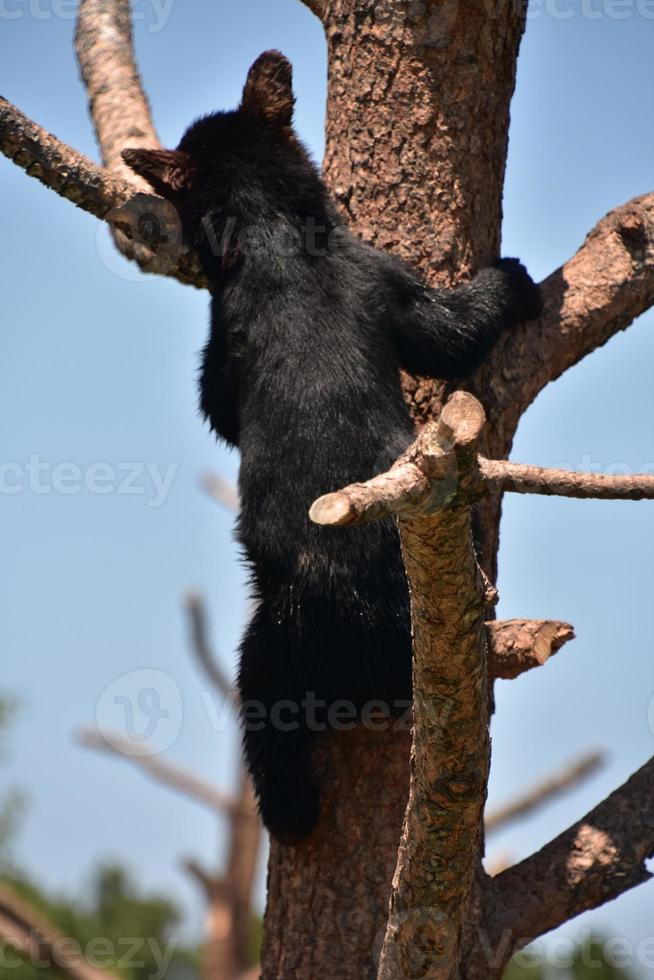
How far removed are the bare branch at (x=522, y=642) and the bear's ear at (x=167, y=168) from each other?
205 cm

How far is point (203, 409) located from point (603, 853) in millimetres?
2104

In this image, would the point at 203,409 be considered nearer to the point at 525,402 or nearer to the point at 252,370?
the point at 252,370

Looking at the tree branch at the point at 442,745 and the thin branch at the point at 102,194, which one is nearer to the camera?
the tree branch at the point at 442,745

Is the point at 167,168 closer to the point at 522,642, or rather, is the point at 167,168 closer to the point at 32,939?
the point at 522,642

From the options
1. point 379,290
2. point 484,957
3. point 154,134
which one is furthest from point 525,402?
point 154,134

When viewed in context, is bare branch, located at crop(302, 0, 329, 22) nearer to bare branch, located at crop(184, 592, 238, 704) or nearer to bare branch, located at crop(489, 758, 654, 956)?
bare branch, located at crop(489, 758, 654, 956)

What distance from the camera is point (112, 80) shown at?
18.9 ft

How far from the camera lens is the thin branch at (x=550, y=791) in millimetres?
9273

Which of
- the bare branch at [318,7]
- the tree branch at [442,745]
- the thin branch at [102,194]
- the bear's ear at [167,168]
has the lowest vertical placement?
the tree branch at [442,745]

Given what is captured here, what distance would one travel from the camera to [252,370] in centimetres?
401

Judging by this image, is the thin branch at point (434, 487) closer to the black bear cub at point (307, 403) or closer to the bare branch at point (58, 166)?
the black bear cub at point (307, 403)

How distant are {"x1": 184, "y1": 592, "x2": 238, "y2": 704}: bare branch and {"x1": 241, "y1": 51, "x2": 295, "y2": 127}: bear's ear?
6.45m

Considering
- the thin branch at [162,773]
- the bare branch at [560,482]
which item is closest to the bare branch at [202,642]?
the thin branch at [162,773]

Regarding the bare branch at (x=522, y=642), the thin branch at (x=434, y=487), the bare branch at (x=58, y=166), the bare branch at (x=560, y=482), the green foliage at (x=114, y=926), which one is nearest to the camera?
the thin branch at (x=434, y=487)
